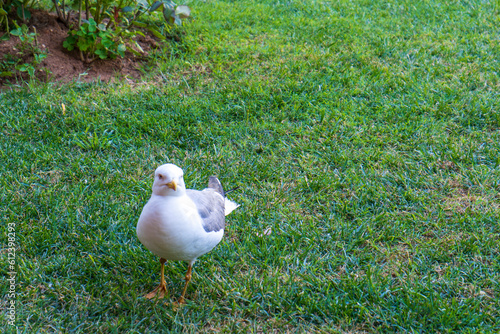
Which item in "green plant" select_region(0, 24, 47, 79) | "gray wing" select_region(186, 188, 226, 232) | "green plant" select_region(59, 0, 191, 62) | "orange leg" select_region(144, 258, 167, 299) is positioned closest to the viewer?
"gray wing" select_region(186, 188, 226, 232)

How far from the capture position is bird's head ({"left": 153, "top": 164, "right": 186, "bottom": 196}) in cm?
231

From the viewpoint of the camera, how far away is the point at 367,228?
3.12m

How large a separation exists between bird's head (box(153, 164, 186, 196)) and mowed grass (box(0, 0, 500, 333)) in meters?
0.67

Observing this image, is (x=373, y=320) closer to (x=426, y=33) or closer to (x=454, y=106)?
(x=454, y=106)

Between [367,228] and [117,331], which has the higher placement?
[367,228]

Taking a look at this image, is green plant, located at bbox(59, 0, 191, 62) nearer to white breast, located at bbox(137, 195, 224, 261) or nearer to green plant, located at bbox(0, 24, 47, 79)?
green plant, located at bbox(0, 24, 47, 79)

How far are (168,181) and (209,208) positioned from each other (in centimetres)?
40

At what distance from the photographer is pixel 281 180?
3549 mm

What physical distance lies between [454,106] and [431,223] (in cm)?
162

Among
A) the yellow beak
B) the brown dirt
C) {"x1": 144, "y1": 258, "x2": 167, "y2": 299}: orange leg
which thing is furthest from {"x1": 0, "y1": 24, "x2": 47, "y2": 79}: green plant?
the yellow beak

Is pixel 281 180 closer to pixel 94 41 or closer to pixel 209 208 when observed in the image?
pixel 209 208

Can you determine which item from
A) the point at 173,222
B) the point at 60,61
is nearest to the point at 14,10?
the point at 60,61

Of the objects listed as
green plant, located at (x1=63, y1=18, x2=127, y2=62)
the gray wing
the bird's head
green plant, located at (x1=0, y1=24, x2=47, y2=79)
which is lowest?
green plant, located at (x1=0, y1=24, x2=47, y2=79)

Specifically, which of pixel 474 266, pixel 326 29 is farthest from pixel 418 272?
pixel 326 29
